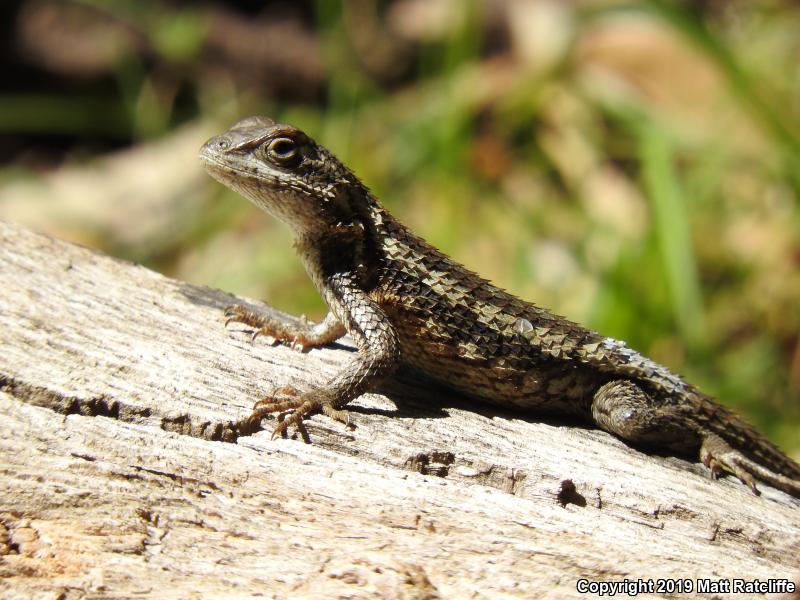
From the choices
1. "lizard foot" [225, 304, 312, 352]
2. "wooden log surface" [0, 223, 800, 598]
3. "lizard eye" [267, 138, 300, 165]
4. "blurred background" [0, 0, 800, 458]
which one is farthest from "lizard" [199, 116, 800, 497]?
"blurred background" [0, 0, 800, 458]

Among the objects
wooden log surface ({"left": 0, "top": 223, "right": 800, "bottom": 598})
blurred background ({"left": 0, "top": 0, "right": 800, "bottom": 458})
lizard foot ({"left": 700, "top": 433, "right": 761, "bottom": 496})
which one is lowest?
wooden log surface ({"left": 0, "top": 223, "right": 800, "bottom": 598})

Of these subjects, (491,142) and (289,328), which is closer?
(289,328)

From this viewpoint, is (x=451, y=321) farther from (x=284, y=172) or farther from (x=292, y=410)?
(x=284, y=172)

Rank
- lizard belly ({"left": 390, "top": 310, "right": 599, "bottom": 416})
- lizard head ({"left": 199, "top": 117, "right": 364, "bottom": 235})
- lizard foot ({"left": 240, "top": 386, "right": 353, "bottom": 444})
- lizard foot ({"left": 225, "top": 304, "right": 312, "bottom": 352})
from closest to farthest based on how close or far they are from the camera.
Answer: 1. lizard foot ({"left": 240, "top": 386, "right": 353, "bottom": 444})
2. lizard head ({"left": 199, "top": 117, "right": 364, "bottom": 235})
3. lizard belly ({"left": 390, "top": 310, "right": 599, "bottom": 416})
4. lizard foot ({"left": 225, "top": 304, "right": 312, "bottom": 352})

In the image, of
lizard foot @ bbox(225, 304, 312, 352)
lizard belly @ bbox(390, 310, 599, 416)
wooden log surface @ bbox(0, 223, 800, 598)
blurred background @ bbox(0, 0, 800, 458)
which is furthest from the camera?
blurred background @ bbox(0, 0, 800, 458)

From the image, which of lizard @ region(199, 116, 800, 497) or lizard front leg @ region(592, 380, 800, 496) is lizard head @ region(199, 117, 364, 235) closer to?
lizard @ region(199, 116, 800, 497)

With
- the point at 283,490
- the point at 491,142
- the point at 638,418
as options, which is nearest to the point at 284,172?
the point at 283,490

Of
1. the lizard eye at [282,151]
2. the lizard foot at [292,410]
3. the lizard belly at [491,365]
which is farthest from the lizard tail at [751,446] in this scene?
the lizard eye at [282,151]

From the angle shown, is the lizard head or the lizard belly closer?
the lizard head
